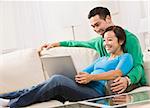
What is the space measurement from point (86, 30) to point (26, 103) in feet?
6.99

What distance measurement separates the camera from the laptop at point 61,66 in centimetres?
202

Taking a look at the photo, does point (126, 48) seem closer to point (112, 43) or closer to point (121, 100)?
point (112, 43)

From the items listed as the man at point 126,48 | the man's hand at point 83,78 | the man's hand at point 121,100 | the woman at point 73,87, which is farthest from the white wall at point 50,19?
the man's hand at point 121,100

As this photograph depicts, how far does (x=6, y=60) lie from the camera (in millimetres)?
2607

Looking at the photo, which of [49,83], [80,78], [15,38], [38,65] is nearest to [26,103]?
[49,83]

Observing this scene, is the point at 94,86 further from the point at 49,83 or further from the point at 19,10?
the point at 19,10

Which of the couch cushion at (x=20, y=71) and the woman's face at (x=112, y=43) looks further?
the couch cushion at (x=20, y=71)

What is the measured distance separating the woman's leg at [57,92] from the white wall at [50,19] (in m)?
1.49

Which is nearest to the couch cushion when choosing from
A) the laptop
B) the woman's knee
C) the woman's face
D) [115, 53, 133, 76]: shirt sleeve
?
the laptop

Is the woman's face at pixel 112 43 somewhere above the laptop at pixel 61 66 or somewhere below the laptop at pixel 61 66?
above

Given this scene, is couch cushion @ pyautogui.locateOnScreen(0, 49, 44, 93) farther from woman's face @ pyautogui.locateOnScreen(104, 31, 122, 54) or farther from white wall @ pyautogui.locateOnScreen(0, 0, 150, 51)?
white wall @ pyautogui.locateOnScreen(0, 0, 150, 51)

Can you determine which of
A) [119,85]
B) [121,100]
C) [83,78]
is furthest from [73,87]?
[121,100]

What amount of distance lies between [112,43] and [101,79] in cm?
35

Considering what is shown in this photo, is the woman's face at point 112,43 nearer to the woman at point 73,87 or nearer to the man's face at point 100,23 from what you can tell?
the woman at point 73,87
